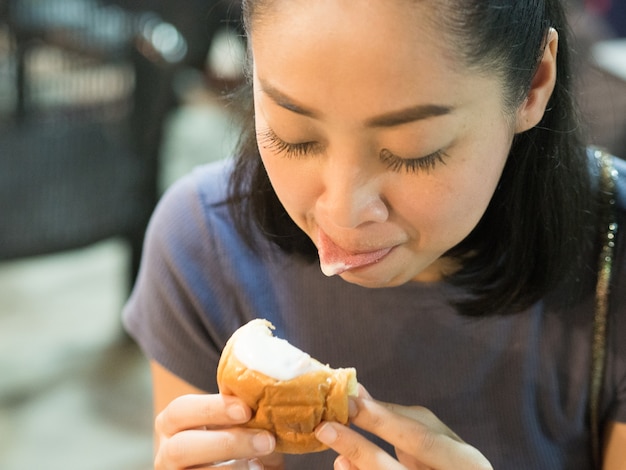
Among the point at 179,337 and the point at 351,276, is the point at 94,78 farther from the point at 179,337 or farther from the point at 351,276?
the point at 351,276

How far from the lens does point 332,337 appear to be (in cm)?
114

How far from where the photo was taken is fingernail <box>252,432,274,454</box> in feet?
2.95

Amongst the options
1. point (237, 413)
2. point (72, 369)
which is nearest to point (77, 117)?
point (72, 369)

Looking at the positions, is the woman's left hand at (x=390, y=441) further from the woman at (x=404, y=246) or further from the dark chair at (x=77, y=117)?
the dark chair at (x=77, y=117)

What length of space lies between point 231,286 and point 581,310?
1.60 feet

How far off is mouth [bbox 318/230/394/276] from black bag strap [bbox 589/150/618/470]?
0.36 metres

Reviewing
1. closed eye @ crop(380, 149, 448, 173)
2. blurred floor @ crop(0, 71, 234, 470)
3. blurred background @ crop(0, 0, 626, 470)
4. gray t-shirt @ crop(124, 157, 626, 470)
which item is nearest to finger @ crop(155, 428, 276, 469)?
gray t-shirt @ crop(124, 157, 626, 470)

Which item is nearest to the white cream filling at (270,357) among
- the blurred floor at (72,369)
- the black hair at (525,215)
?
the black hair at (525,215)

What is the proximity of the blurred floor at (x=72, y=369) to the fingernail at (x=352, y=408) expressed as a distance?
1.02 metres

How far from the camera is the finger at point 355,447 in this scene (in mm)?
872

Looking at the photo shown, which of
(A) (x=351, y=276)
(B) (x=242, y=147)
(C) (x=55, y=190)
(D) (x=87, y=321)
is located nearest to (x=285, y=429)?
(A) (x=351, y=276)

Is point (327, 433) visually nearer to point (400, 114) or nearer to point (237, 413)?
point (237, 413)

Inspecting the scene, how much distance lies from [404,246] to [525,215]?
0.82ft

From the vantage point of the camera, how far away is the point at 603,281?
→ 1.07 m
